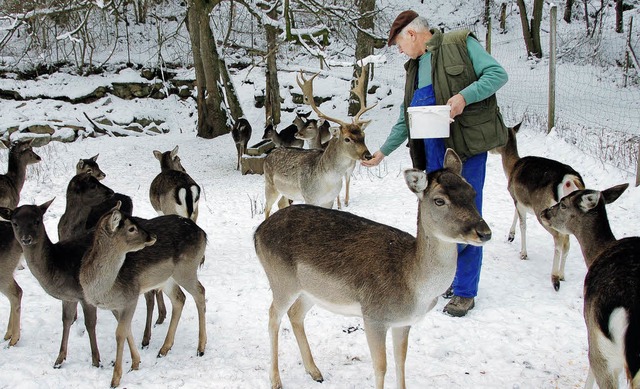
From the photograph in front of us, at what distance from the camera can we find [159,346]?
4.58m

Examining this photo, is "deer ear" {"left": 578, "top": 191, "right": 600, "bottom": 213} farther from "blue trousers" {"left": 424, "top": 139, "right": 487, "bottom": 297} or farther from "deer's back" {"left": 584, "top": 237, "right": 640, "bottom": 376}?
"blue trousers" {"left": 424, "top": 139, "right": 487, "bottom": 297}

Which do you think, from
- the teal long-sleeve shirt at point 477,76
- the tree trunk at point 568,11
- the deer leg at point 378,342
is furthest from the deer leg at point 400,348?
the tree trunk at point 568,11

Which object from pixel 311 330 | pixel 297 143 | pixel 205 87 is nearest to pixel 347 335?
pixel 311 330

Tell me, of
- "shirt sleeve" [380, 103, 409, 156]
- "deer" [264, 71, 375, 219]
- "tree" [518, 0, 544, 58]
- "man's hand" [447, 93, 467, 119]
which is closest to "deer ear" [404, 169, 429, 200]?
"man's hand" [447, 93, 467, 119]

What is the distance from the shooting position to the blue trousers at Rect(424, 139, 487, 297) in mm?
4590

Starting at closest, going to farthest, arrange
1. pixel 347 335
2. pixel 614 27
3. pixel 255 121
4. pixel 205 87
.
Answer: pixel 347 335, pixel 205 87, pixel 255 121, pixel 614 27

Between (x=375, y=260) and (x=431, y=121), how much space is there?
1227mm

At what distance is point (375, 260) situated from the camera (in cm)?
343

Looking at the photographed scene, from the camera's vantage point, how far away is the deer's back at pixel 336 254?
3.38 m

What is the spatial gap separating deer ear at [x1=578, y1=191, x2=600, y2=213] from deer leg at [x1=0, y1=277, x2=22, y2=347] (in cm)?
458

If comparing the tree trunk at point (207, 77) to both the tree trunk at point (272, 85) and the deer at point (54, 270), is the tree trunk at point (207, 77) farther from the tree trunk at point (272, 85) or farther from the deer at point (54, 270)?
the deer at point (54, 270)

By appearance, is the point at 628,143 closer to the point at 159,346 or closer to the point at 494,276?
the point at 494,276

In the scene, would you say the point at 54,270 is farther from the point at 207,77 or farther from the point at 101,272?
the point at 207,77

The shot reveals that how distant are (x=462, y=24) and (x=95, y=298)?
2551cm
